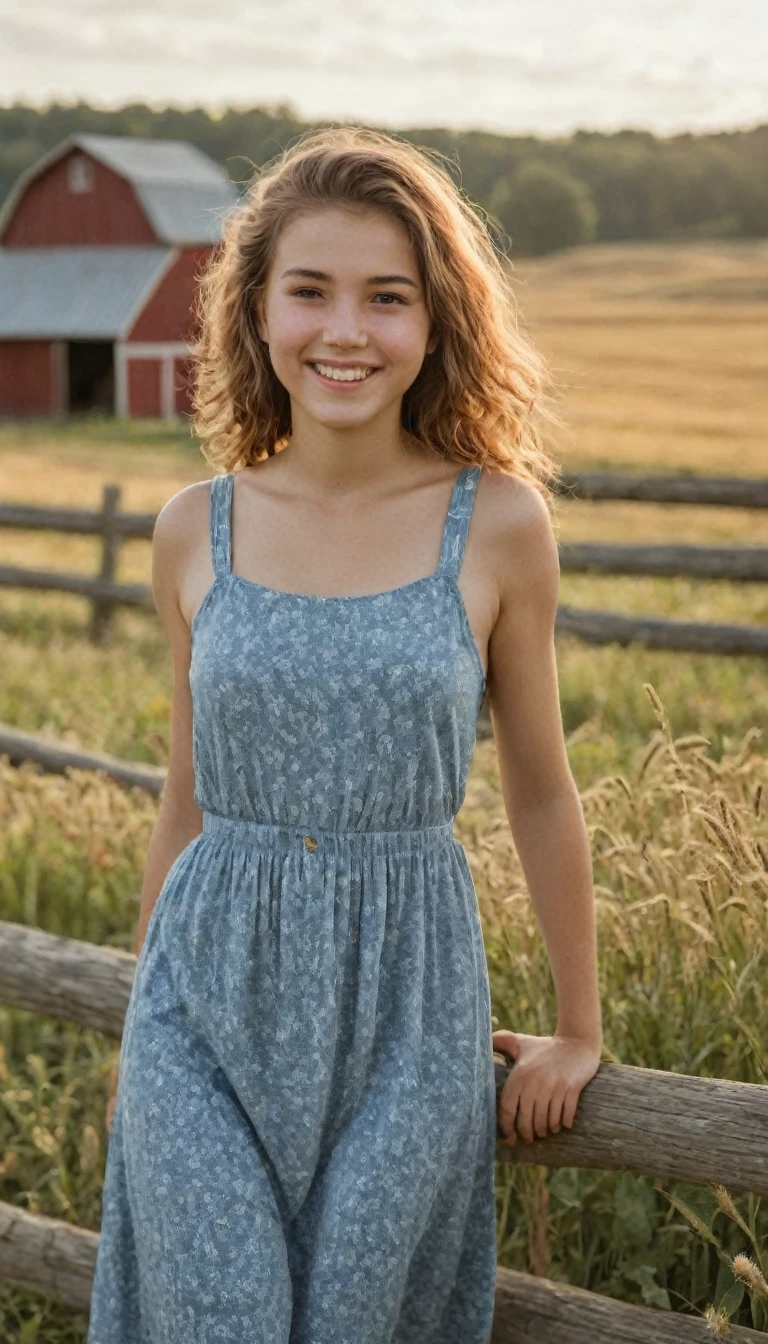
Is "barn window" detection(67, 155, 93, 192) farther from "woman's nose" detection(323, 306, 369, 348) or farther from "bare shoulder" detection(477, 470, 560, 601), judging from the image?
"bare shoulder" detection(477, 470, 560, 601)

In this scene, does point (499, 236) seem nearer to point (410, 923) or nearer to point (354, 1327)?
point (410, 923)

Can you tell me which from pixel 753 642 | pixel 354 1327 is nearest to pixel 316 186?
pixel 354 1327

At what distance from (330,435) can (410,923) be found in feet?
2.24

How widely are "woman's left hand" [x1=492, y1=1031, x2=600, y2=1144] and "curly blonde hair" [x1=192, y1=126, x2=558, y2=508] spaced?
A: 82 cm

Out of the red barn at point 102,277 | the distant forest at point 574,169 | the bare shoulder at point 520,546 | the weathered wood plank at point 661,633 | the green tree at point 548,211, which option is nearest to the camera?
the bare shoulder at point 520,546

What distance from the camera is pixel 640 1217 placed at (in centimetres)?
277

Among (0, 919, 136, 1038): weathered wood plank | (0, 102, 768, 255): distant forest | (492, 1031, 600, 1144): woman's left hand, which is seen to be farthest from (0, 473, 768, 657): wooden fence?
(0, 102, 768, 255): distant forest

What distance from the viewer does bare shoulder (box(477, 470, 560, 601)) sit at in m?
2.14

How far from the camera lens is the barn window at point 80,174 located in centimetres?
3547

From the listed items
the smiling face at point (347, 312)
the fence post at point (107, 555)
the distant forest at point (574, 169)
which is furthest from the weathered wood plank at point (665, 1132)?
the distant forest at point (574, 169)

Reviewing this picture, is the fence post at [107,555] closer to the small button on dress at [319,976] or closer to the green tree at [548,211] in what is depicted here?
the small button on dress at [319,976]

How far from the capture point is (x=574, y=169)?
218 feet

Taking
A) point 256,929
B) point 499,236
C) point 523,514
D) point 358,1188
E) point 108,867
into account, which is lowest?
point 108,867

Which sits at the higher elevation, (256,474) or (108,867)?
(256,474)
